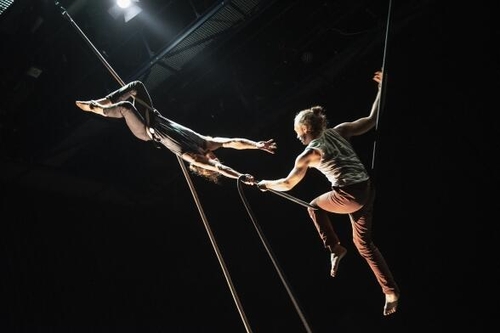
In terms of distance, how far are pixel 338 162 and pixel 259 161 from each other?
402 centimetres

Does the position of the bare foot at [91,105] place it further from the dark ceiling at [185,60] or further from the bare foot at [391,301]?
the bare foot at [391,301]

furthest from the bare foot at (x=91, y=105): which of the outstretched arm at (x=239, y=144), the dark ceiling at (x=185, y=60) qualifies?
the dark ceiling at (x=185, y=60)

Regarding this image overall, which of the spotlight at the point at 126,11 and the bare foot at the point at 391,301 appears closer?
the bare foot at the point at 391,301

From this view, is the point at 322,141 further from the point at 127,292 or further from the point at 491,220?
the point at 127,292

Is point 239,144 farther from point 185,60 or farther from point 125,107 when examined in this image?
point 185,60

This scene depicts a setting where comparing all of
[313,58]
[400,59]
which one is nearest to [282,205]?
[313,58]

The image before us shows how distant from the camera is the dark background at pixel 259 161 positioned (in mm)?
4770

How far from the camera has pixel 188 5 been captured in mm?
4902

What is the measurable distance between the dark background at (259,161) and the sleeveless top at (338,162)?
1.65m

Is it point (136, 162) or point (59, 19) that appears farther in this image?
point (136, 162)

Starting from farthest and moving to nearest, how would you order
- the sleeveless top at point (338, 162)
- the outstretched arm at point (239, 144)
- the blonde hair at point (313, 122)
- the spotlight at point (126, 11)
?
the spotlight at point (126, 11)
the outstretched arm at point (239, 144)
the blonde hair at point (313, 122)
the sleeveless top at point (338, 162)

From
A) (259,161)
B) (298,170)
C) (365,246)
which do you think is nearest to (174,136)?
(298,170)

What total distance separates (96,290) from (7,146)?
2.53 metres

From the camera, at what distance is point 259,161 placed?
683 centimetres
